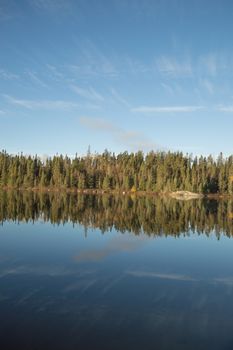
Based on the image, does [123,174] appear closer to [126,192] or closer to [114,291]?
[126,192]

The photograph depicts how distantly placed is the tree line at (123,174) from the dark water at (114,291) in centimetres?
12184

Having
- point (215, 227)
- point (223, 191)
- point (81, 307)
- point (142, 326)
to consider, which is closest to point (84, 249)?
point (81, 307)

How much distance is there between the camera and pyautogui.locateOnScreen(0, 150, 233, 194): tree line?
158 metres

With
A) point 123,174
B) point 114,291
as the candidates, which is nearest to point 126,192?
point 123,174

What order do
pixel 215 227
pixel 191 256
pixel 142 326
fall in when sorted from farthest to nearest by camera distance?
pixel 215 227
pixel 191 256
pixel 142 326

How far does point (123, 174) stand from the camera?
168 m

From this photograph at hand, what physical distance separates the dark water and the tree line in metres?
122

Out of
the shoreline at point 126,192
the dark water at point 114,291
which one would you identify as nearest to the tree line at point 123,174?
the shoreline at point 126,192

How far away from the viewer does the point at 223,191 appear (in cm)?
16375

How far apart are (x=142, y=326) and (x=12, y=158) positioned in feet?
540

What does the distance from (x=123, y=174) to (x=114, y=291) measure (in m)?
149

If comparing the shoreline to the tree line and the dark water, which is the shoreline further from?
the dark water

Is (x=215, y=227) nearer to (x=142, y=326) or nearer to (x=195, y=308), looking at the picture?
(x=195, y=308)

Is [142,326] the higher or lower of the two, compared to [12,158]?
lower
